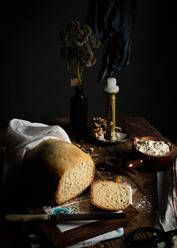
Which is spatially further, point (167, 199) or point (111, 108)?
point (111, 108)

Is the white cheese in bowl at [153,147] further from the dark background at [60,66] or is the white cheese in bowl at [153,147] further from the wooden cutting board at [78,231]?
the dark background at [60,66]

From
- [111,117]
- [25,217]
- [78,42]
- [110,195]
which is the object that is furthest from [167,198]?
[78,42]

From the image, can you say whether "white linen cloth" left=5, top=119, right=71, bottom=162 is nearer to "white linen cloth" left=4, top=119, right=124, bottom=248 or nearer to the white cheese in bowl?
"white linen cloth" left=4, top=119, right=124, bottom=248

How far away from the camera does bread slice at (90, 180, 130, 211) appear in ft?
4.45

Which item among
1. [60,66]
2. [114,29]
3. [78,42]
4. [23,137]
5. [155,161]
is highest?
[114,29]

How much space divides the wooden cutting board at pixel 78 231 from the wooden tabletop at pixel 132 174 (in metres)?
0.04

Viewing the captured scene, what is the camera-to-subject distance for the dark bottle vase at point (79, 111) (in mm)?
2137

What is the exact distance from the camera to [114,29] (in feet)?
10.7

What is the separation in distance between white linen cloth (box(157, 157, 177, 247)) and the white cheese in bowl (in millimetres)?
125

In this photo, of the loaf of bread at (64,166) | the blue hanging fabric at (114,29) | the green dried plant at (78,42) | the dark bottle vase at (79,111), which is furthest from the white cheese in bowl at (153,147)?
the blue hanging fabric at (114,29)

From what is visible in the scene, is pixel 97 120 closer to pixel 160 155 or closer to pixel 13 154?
pixel 160 155

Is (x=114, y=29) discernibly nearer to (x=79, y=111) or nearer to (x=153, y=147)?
(x=79, y=111)

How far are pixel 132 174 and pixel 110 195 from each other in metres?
0.29

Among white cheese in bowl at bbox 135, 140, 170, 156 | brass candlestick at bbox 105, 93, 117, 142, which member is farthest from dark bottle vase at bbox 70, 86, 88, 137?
white cheese in bowl at bbox 135, 140, 170, 156
